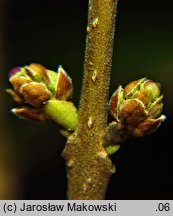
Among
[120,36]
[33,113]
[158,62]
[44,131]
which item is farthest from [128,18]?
[33,113]

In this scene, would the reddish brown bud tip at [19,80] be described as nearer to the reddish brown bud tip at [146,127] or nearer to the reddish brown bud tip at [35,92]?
the reddish brown bud tip at [35,92]

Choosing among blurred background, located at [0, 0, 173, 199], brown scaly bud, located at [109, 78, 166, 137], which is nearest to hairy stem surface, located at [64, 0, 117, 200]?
brown scaly bud, located at [109, 78, 166, 137]

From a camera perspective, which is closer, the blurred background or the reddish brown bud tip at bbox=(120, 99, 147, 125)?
the reddish brown bud tip at bbox=(120, 99, 147, 125)

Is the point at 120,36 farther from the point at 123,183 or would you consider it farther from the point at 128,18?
the point at 123,183

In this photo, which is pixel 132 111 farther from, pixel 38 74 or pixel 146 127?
pixel 38 74

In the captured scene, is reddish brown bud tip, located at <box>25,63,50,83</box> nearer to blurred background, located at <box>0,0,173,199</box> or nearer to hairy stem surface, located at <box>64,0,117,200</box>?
hairy stem surface, located at <box>64,0,117,200</box>

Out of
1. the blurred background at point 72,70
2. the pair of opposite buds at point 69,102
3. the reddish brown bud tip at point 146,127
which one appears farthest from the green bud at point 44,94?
the blurred background at point 72,70
